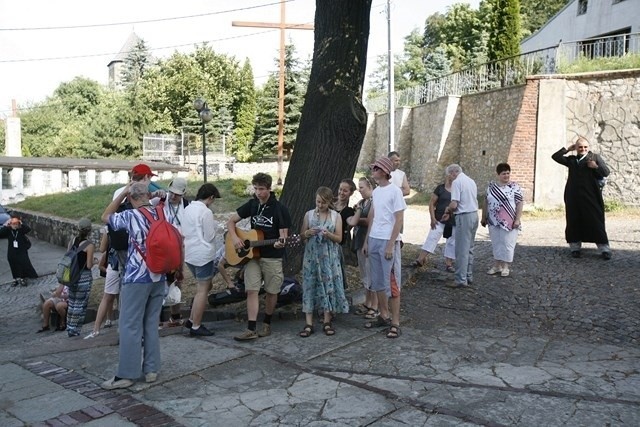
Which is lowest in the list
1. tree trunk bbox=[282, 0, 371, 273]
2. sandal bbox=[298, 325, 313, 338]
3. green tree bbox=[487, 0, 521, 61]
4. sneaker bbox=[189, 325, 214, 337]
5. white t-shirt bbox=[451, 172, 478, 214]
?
sneaker bbox=[189, 325, 214, 337]

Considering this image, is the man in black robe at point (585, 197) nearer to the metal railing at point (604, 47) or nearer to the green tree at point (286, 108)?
the metal railing at point (604, 47)

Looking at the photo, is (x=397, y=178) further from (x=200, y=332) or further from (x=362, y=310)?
(x=200, y=332)

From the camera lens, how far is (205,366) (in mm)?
5398

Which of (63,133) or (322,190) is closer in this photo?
(322,190)

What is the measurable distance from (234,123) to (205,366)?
174 feet

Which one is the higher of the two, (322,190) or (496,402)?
(322,190)

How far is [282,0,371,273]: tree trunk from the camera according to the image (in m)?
8.05

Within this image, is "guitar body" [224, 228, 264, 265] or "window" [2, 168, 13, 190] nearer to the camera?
"guitar body" [224, 228, 264, 265]

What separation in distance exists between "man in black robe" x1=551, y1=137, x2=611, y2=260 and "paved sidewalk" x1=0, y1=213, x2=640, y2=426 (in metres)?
1.56

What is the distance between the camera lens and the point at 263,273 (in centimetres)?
628

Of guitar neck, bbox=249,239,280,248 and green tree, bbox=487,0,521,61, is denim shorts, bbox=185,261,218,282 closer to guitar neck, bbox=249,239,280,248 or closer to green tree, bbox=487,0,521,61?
guitar neck, bbox=249,239,280,248

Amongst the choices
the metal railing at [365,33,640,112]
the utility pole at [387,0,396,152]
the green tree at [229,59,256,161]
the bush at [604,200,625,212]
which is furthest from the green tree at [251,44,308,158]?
the bush at [604,200,625,212]

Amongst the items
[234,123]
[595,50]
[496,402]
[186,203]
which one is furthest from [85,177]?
[496,402]

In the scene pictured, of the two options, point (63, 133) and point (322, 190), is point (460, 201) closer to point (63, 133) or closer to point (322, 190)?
point (322, 190)
